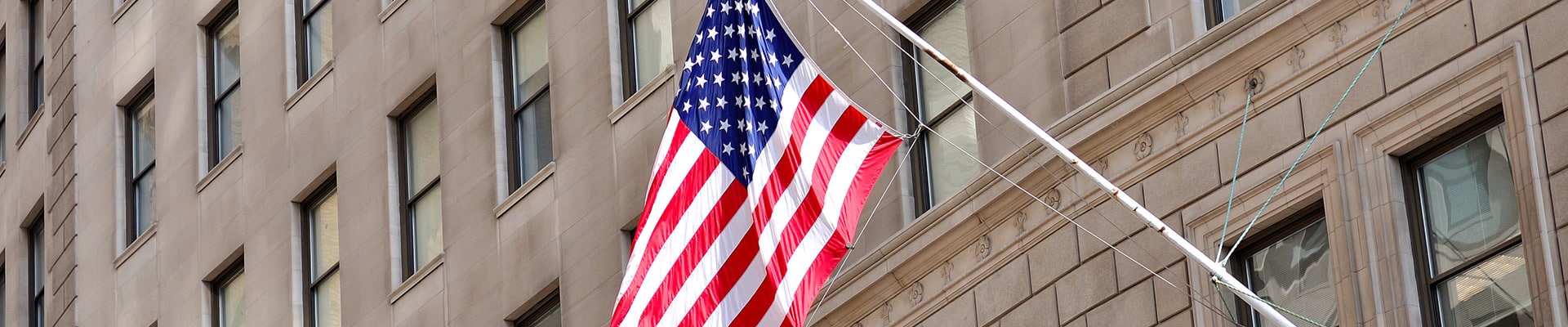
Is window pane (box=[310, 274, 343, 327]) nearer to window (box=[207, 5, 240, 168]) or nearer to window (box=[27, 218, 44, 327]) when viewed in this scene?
window (box=[207, 5, 240, 168])

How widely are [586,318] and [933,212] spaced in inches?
240

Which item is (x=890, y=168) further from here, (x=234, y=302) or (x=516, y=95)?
(x=234, y=302)

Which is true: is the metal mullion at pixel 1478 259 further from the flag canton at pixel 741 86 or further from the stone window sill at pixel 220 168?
the stone window sill at pixel 220 168

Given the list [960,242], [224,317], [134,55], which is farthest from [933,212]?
[134,55]

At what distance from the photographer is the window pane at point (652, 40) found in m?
30.0

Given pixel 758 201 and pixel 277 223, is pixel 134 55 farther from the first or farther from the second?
pixel 758 201

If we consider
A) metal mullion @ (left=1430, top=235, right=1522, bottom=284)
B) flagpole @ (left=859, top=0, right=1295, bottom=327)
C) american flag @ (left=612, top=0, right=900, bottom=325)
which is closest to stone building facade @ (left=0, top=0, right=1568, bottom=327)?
metal mullion @ (left=1430, top=235, right=1522, bottom=284)

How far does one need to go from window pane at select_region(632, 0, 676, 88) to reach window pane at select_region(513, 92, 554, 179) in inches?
71.0

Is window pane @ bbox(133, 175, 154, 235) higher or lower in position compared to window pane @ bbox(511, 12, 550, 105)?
higher

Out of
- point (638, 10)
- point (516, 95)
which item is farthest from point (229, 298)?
point (638, 10)

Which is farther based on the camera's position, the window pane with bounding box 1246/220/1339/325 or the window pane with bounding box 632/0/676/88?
the window pane with bounding box 632/0/676/88

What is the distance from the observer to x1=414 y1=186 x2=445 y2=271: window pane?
33.5m

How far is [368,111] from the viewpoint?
35031mm

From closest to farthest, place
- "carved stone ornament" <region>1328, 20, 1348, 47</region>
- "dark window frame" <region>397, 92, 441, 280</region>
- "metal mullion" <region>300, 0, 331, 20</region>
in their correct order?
1. "carved stone ornament" <region>1328, 20, 1348, 47</region>
2. "dark window frame" <region>397, 92, 441, 280</region>
3. "metal mullion" <region>300, 0, 331, 20</region>
